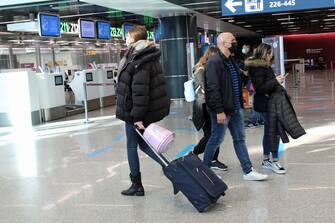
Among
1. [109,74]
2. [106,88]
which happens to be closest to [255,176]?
[106,88]

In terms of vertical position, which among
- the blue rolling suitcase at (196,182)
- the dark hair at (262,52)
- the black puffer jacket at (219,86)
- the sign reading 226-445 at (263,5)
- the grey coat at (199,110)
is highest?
the sign reading 226-445 at (263,5)

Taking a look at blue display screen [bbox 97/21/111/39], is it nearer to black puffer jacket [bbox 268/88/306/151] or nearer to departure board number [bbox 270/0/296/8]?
departure board number [bbox 270/0/296/8]

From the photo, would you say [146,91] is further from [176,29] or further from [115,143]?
[176,29]

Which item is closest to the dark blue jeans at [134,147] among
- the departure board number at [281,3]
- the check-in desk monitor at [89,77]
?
the departure board number at [281,3]

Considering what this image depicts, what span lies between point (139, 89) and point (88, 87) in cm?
1034

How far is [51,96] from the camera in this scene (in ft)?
40.0

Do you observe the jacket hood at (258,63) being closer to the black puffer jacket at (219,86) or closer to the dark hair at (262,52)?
the dark hair at (262,52)

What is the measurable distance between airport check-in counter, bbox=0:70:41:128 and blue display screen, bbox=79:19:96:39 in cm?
403

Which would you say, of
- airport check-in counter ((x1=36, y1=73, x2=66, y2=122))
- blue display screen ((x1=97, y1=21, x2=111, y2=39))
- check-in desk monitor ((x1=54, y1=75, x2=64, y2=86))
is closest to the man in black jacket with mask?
airport check-in counter ((x1=36, y1=73, x2=66, y2=122))

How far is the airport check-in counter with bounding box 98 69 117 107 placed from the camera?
1505 centimetres

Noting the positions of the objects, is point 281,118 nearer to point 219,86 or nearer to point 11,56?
point 219,86

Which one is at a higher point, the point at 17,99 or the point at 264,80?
the point at 264,80

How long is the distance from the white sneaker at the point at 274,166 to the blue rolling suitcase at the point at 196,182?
4.22 feet

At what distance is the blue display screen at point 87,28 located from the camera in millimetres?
15048
